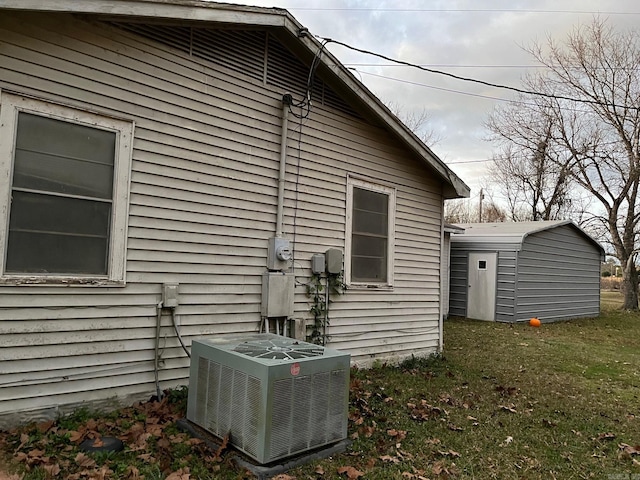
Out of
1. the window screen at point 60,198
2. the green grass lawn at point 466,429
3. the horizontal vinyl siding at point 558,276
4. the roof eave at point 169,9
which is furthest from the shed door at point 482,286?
the window screen at point 60,198

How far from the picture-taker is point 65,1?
140 inches

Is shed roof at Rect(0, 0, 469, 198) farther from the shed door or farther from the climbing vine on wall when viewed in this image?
the shed door

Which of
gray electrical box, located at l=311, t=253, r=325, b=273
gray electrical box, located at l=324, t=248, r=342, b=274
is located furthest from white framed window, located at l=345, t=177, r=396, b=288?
gray electrical box, located at l=311, t=253, r=325, b=273

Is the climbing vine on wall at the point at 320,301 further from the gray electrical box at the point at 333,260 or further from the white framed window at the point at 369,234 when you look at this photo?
the white framed window at the point at 369,234

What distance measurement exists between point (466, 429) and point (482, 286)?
9386 millimetres

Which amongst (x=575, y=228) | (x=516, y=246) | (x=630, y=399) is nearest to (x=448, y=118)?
(x=575, y=228)

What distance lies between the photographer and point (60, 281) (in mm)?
3770

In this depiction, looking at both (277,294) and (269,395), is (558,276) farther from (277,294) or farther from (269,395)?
(269,395)

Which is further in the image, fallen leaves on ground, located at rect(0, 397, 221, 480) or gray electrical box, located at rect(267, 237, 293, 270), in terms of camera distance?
gray electrical box, located at rect(267, 237, 293, 270)

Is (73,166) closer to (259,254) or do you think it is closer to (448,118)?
(259,254)

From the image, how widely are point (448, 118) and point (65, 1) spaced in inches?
876

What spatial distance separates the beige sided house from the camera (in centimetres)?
367

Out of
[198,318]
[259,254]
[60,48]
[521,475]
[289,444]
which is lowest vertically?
[521,475]

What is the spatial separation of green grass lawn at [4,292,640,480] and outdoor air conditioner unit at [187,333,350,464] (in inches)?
7.6
